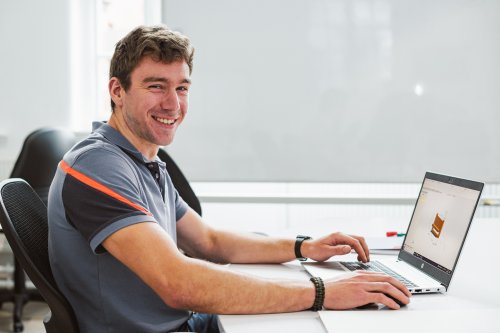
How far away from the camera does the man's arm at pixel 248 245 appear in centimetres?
155

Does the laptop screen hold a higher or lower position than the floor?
higher

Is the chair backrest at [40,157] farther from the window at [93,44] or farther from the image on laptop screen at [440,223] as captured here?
the image on laptop screen at [440,223]

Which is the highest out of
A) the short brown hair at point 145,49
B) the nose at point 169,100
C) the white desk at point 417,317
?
the short brown hair at point 145,49

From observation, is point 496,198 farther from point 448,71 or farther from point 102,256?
point 102,256

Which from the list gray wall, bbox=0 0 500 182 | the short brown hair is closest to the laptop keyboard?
the short brown hair

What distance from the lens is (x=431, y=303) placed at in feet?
3.95

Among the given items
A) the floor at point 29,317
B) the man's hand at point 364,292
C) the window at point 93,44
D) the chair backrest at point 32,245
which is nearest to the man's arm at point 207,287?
the man's hand at point 364,292

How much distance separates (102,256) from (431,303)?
0.73 metres

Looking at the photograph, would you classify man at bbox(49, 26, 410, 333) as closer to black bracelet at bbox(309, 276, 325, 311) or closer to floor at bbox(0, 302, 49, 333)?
black bracelet at bbox(309, 276, 325, 311)

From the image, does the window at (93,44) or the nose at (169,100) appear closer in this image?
the nose at (169,100)

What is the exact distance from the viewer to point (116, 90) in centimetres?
146

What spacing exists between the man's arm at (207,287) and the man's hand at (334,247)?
1.23ft

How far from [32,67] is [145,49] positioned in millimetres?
2527

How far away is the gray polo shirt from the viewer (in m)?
1.17
